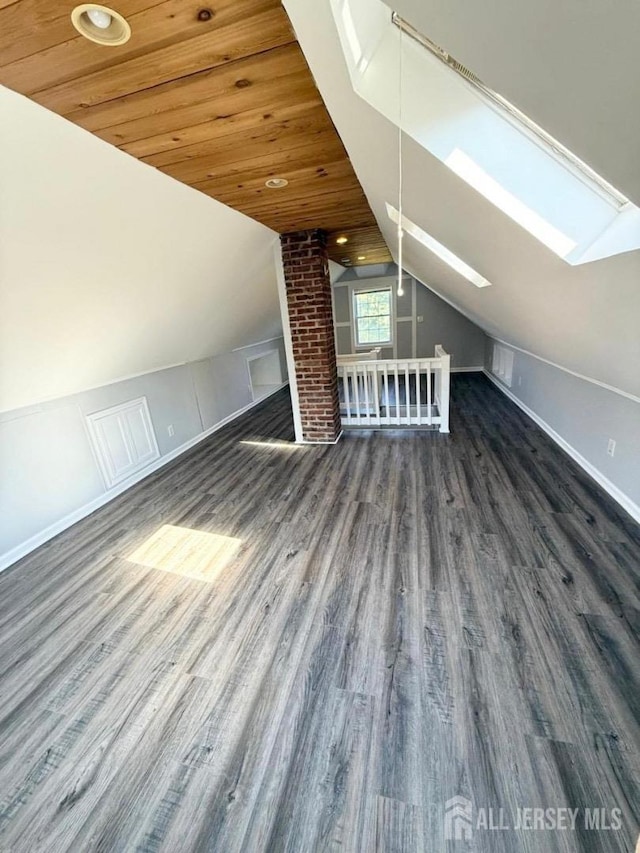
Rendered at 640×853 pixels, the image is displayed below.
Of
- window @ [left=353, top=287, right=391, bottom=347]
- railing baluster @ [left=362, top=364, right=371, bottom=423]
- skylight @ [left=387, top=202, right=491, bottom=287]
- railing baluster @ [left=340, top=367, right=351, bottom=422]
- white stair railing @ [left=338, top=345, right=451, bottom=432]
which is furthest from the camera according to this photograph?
window @ [left=353, top=287, right=391, bottom=347]

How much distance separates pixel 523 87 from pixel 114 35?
1178mm

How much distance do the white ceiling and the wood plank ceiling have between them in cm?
63

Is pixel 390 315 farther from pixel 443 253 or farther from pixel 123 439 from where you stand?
pixel 123 439

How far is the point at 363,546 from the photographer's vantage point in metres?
2.26

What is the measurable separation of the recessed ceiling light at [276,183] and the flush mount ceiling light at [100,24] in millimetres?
1194

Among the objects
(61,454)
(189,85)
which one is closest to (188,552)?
(61,454)

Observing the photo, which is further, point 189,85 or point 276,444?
point 276,444

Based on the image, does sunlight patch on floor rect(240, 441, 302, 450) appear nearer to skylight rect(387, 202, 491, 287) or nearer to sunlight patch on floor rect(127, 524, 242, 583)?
sunlight patch on floor rect(127, 524, 242, 583)

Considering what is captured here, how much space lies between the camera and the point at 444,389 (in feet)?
12.5

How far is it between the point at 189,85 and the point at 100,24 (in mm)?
338

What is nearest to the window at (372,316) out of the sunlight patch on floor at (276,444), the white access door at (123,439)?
the sunlight patch on floor at (276,444)

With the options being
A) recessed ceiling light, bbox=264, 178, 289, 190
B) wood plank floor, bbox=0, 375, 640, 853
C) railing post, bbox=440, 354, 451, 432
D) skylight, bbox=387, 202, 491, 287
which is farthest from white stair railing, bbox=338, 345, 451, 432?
recessed ceiling light, bbox=264, 178, 289, 190

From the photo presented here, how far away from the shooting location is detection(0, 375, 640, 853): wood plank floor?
3.55 feet

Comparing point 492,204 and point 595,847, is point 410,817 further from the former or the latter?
point 492,204
